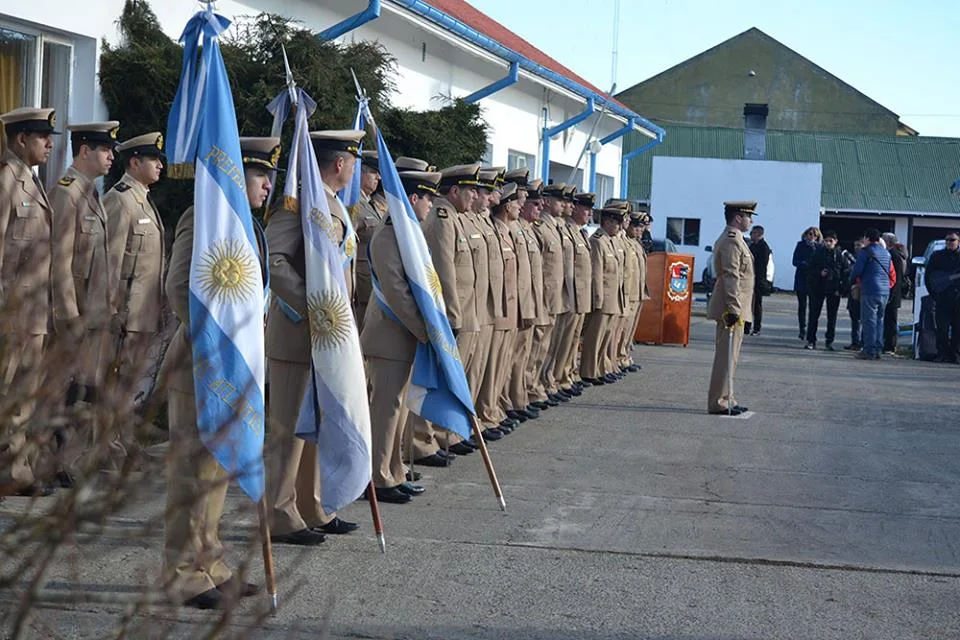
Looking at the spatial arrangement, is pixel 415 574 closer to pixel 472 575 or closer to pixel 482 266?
pixel 472 575

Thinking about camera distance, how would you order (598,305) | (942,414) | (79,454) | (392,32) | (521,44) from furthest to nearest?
(521,44) < (392,32) < (598,305) < (942,414) < (79,454)

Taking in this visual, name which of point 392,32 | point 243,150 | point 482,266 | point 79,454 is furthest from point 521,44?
point 79,454

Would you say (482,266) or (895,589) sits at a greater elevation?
(482,266)

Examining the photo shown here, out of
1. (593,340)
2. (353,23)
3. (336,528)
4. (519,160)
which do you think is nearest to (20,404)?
(336,528)

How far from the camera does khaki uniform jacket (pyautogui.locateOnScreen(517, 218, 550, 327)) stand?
1216cm

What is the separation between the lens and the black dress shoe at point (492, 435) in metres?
10.8

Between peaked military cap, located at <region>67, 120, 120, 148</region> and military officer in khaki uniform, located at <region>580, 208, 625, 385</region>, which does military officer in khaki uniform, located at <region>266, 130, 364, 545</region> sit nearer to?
peaked military cap, located at <region>67, 120, 120, 148</region>

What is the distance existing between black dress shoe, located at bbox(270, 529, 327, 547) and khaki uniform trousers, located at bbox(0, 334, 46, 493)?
14.1 feet

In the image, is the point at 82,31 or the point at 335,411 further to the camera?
the point at 82,31

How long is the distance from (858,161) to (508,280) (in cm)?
4733

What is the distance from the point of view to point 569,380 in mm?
14391

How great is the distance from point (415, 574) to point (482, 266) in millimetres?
4468

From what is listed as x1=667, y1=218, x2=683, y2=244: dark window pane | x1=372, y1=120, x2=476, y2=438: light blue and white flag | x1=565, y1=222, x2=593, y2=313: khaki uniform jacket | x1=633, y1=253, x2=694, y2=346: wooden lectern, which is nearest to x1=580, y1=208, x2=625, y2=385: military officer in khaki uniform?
x1=565, y1=222, x2=593, y2=313: khaki uniform jacket

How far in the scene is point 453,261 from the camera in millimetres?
9867
